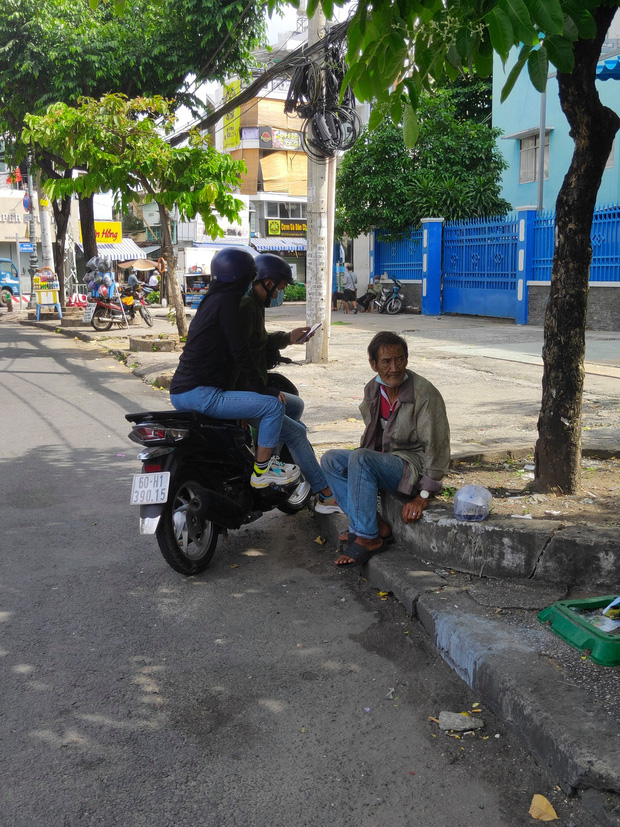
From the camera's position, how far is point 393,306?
81.1 feet

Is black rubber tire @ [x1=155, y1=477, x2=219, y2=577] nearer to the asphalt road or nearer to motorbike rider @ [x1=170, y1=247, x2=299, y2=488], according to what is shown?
the asphalt road

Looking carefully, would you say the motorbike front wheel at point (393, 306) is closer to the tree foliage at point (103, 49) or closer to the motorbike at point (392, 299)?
the motorbike at point (392, 299)

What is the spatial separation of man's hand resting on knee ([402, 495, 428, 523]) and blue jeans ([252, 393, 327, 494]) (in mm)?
832

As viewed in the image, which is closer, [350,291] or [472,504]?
[472,504]

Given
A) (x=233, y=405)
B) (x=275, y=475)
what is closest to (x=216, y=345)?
(x=233, y=405)

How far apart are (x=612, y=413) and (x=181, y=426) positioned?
4.98 metres

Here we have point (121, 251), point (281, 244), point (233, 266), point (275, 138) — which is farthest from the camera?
point (281, 244)

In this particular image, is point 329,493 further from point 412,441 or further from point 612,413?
point 612,413

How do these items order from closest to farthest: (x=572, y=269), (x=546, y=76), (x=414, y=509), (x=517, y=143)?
(x=546, y=76)
(x=414, y=509)
(x=572, y=269)
(x=517, y=143)

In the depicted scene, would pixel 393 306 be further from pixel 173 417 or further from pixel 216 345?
pixel 173 417

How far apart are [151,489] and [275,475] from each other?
2.88ft

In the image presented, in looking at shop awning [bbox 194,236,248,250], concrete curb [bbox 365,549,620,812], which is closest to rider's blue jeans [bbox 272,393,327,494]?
concrete curb [bbox 365,549,620,812]

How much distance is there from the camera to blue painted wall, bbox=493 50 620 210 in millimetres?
21031

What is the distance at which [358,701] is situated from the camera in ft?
10.5
